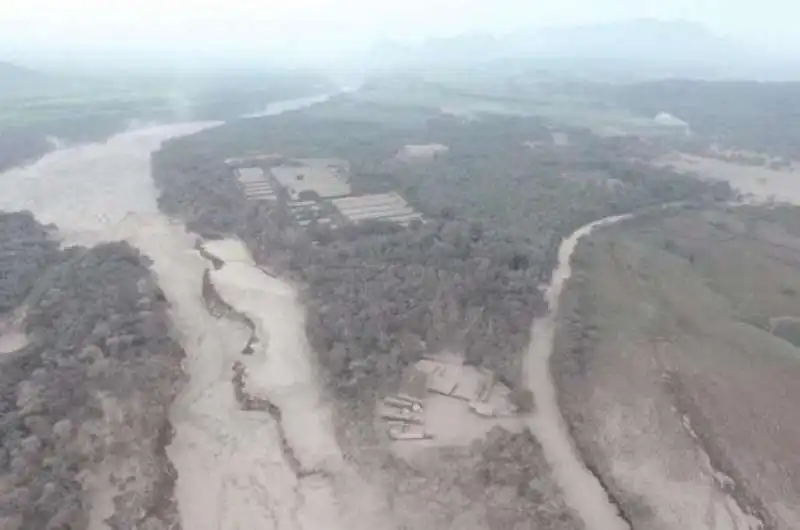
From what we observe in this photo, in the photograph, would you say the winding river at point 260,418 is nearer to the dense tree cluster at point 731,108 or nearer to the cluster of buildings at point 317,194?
the cluster of buildings at point 317,194

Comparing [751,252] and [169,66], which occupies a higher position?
[751,252]

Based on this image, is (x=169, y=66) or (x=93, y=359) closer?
(x=93, y=359)

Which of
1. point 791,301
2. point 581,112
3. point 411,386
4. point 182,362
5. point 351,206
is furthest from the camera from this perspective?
point 581,112

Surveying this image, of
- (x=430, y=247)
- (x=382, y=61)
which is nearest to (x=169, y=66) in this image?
(x=382, y=61)

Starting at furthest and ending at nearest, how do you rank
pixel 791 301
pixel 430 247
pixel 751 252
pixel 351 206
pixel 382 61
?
pixel 382 61 < pixel 351 206 < pixel 751 252 < pixel 430 247 < pixel 791 301

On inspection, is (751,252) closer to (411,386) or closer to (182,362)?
(411,386)

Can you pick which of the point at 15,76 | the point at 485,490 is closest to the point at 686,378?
the point at 485,490
